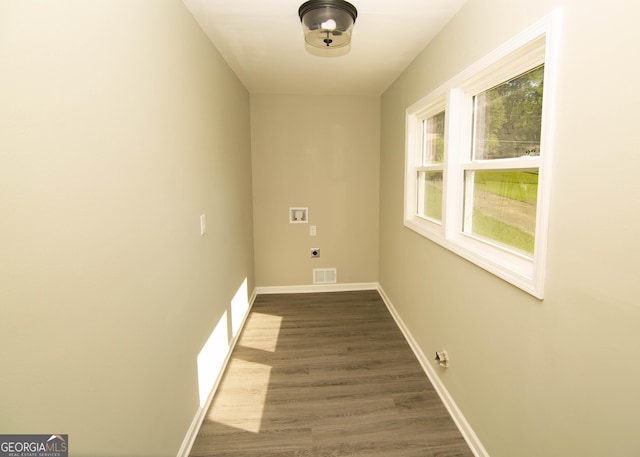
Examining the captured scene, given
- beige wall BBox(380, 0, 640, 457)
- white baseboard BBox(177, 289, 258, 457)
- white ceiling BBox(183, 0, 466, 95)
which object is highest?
white ceiling BBox(183, 0, 466, 95)

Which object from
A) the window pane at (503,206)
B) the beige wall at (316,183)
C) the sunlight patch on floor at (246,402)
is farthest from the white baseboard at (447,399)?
the beige wall at (316,183)

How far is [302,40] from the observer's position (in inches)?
93.5

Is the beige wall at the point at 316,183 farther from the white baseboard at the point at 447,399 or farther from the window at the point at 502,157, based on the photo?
the window at the point at 502,157

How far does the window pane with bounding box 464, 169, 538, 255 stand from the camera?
1.48 m

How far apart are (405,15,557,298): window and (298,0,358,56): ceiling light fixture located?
2.43 feet

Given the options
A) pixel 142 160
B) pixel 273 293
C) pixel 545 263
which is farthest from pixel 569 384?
pixel 273 293

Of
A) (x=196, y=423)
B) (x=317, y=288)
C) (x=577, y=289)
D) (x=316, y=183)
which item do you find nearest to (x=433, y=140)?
(x=316, y=183)

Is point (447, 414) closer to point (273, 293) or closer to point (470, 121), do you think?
point (470, 121)

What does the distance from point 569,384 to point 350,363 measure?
1.69 m

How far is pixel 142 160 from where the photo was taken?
1332mm

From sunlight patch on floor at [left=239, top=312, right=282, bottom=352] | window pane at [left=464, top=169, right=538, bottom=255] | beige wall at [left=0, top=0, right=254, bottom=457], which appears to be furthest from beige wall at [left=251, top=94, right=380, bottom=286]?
window pane at [left=464, top=169, right=538, bottom=255]

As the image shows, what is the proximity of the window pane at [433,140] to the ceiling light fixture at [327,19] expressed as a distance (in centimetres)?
105

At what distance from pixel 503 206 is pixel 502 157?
0.27m

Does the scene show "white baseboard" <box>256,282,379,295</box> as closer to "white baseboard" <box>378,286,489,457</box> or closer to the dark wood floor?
the dark wood floor
